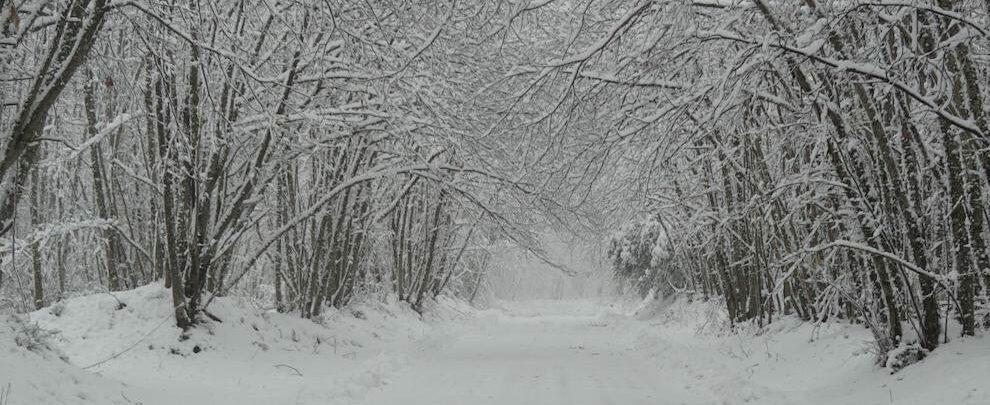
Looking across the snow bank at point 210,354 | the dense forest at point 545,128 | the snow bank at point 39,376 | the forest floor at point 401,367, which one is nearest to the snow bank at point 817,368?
the forest floor at point 401,367

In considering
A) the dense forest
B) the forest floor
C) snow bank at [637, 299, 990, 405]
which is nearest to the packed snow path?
the forest floor

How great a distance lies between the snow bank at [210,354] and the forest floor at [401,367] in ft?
0.08

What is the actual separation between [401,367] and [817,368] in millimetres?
5503

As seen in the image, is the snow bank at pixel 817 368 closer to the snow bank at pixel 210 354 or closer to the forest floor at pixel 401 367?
the forest floor at pixel 401 367

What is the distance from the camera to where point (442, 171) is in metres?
11.7

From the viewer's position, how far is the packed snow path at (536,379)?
7355 mm

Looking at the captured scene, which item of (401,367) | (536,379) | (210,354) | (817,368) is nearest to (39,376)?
(210,354)

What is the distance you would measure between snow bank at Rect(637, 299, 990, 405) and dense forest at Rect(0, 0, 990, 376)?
0.40 m

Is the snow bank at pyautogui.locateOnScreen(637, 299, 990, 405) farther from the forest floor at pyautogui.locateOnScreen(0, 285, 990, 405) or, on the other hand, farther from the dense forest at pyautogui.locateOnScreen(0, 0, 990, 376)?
the dense forest at pyautogui.locateOnScreen(0, 0, 990, 376)

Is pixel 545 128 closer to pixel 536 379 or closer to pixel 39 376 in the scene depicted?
pixel 536 379

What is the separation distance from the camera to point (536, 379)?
29.5 feet

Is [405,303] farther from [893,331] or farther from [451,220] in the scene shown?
[893,331]

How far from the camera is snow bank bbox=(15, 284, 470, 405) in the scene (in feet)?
24.3

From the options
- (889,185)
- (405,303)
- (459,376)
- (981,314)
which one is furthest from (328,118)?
(405,303)
